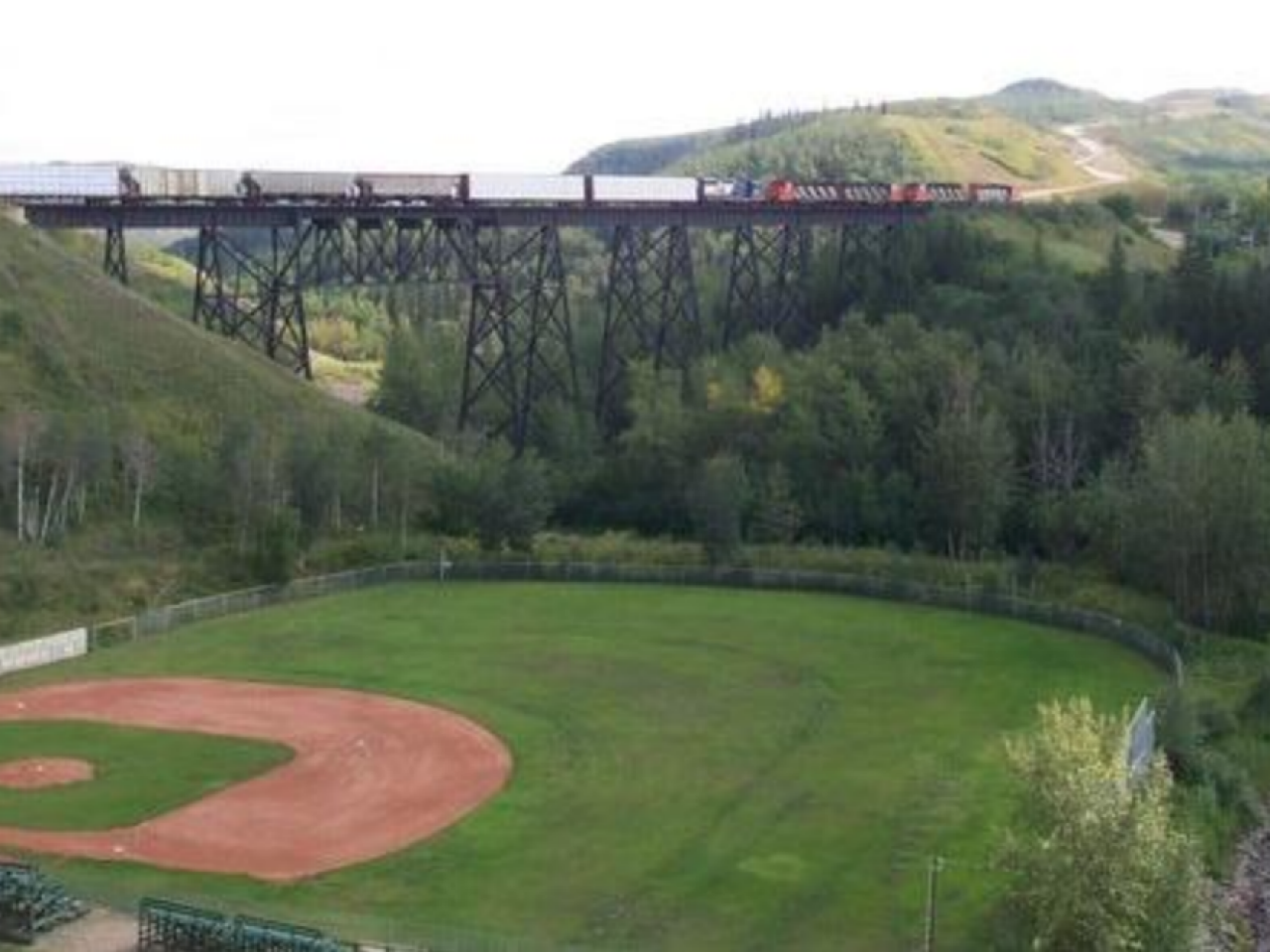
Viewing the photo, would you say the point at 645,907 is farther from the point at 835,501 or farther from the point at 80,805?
the point at 835,501

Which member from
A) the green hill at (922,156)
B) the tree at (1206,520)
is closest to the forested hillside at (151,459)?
the tree at (1206,520)

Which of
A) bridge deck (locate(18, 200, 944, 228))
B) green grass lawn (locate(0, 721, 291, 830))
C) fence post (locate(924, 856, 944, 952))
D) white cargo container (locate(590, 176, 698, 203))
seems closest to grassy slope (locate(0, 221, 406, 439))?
bridge deck (locate(18, 200, 944, 228))

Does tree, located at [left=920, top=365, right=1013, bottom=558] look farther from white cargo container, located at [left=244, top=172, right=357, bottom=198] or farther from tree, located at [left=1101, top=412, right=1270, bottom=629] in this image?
white cargo container, located at [left=244, top=172, right=357, bottom=198]

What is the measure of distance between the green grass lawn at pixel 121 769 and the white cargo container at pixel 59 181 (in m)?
33.0

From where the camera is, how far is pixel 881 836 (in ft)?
118

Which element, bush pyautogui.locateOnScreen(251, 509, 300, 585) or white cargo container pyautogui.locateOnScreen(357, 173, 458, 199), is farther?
white cargo container pyautogui.locateOnScreen(357, 173, 458, 199)

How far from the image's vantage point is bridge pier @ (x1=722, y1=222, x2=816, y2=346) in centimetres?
9406

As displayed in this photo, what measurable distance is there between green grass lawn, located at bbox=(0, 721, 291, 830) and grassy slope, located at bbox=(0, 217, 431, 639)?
14.3 meters

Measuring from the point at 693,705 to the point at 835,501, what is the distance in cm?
2547

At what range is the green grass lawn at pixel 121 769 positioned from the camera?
37.8m

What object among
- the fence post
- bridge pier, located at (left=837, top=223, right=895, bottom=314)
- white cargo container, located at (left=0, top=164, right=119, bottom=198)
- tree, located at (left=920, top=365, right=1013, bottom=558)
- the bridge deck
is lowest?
the fence post

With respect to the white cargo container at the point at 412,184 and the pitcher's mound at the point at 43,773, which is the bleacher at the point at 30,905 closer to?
the pitcher's mound at the point at 43,773

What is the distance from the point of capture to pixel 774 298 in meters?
96.0

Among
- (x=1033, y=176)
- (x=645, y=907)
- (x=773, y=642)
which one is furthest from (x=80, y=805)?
(x=1033, y=176)
